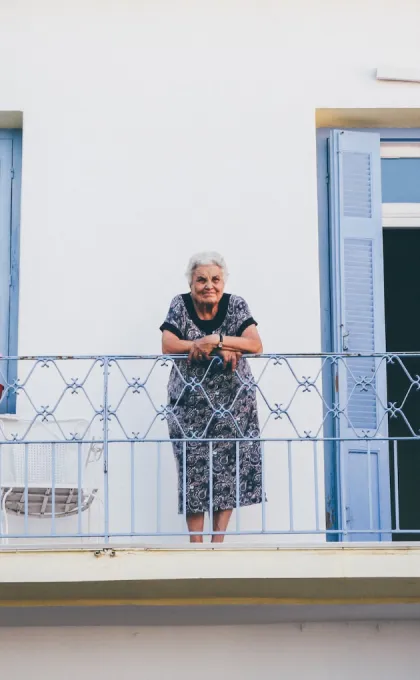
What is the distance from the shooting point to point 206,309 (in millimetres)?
8930

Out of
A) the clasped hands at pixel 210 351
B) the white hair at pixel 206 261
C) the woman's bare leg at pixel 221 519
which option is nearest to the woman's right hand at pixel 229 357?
the clasped hands at pixel 210 351

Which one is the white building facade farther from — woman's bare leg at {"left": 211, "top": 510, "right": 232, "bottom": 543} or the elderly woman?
woman's bare leg at {"left": 211, "top": 510, "right": 232, "bottom": 543}

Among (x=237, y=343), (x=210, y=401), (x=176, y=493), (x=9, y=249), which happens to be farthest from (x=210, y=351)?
(x=9, y=249)

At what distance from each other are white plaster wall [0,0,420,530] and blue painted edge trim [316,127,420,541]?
0.61 ft

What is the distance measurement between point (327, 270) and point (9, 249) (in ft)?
6.48

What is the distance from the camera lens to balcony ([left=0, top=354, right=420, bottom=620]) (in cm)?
852

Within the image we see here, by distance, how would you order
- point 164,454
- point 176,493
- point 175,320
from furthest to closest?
point 164,454 → point 176,493 → point 175,320

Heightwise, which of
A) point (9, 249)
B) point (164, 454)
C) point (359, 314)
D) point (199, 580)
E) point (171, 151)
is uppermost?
point (171, 151)

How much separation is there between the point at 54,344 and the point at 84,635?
1838 millimetres

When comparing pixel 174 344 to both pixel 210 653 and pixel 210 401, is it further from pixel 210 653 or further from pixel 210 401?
pixel 210 653

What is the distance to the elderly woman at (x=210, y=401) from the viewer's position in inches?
348

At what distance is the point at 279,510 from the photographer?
9609 mm

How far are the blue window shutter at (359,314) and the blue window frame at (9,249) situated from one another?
76.8 inches

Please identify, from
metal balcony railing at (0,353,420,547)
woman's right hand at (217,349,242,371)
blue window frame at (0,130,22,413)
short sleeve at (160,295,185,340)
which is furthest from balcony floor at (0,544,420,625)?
blue window frame at (0,130,22,413)
